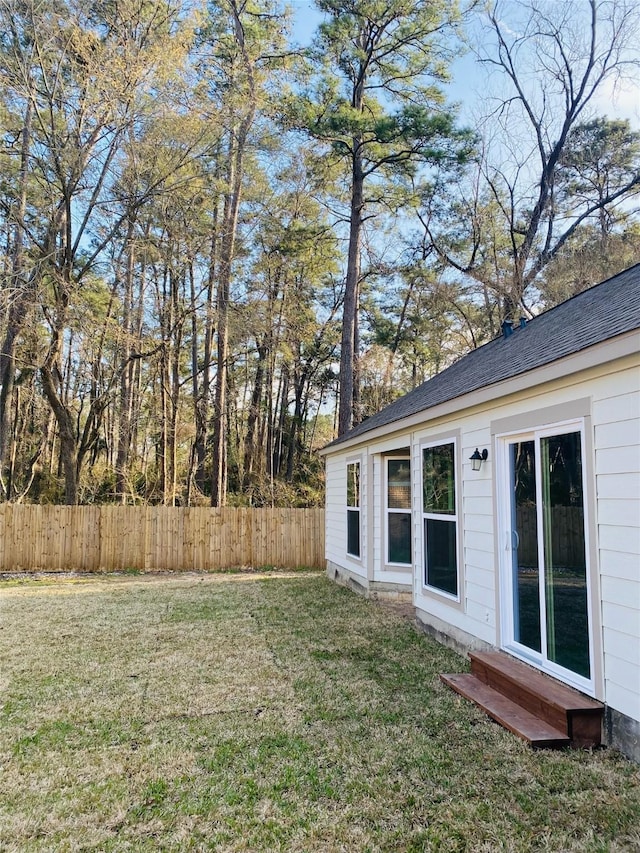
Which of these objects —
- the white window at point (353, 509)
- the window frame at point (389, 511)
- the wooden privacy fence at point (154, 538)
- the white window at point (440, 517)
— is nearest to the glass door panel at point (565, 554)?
the white window at point (440, 517)

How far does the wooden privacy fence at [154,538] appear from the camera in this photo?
10891 mm

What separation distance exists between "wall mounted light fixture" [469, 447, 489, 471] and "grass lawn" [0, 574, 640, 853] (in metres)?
1.66

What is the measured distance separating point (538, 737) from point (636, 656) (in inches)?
28.2

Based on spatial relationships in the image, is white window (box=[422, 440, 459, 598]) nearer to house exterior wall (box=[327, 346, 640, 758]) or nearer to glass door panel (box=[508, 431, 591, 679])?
house exterior wall (box=[327, 346, 640, 758])

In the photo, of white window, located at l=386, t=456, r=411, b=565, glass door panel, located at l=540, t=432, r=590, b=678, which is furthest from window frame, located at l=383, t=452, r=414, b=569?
glass door panel, located at l=540, t=432, r=590, b=678

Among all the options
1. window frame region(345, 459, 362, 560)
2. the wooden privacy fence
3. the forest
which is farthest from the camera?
the wooden privacy fence

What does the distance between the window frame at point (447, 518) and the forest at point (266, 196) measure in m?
7.24

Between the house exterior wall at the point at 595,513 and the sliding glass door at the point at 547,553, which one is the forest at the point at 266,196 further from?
the sliding glass door at the point at 547,553

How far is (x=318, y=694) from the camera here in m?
3.90

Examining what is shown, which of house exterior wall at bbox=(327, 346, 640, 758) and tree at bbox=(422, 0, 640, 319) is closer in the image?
house exterior wall at bbox=(327, 346, 640, 758)

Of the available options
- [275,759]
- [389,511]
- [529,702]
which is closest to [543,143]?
[389,511]

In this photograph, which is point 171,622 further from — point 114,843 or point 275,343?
point 275,343

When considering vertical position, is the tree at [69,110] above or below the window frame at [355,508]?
above

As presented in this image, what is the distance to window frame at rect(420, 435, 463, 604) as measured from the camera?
498 cm
